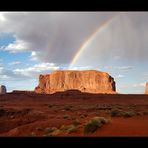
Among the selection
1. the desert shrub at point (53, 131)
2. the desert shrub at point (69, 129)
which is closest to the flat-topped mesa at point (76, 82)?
the desert shrub at point (53, 131)

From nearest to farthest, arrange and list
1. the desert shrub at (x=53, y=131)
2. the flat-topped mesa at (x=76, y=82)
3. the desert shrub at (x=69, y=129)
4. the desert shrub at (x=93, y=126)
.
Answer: the desert shrub at (x=93, y=126)
the desert shrub at (x=69, y=129)
the desert shrub at (x=53, y=131)
the flat-topped mesa at (x=76, y=82)

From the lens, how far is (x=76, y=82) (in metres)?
117

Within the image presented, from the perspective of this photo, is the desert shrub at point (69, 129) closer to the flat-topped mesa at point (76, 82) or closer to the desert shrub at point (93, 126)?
the desert shrub at point (93, 126)

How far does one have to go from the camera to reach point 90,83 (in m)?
114

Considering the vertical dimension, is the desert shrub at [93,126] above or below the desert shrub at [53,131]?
above

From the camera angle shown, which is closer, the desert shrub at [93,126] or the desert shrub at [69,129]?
the desert shrub at [93,126]

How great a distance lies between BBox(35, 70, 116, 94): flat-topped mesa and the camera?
4436 inches

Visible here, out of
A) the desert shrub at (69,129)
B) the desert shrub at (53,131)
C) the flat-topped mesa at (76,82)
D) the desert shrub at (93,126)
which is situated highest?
the flat-topped mesa at (76,82)

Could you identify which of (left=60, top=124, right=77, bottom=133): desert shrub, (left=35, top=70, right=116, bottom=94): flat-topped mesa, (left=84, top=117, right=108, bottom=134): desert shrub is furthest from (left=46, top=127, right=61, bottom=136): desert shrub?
(left=35, top=70, right=116, bottom=94): flat-topped mesa

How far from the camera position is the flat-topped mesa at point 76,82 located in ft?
370

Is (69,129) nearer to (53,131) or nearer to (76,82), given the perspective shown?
(53,131)
